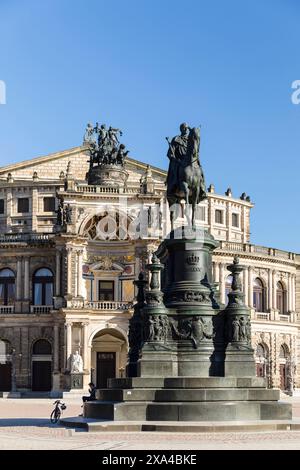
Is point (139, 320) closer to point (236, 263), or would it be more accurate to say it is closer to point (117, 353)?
point (236, 263)

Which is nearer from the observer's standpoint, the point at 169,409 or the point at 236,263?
the point at 169,409

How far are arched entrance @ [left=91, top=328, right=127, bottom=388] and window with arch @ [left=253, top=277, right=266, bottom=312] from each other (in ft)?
46.1

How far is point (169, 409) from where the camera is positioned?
82.0 feet

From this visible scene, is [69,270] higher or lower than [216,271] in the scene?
lower

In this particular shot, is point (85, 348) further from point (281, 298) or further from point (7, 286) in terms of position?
point (281, 298)

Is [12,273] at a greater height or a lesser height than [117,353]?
greater

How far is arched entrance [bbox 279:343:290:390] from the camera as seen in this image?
3302 inches

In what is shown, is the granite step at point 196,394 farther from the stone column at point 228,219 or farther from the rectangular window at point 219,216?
the stone column at point 228,219

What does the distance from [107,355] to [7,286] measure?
10.2 metres

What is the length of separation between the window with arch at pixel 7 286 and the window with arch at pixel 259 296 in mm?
21528

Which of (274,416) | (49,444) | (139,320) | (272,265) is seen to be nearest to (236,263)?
(139,320)

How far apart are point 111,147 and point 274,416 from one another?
58.6 m

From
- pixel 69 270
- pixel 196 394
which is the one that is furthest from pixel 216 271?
pixel 196 394

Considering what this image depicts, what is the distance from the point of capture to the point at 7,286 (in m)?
79.5
